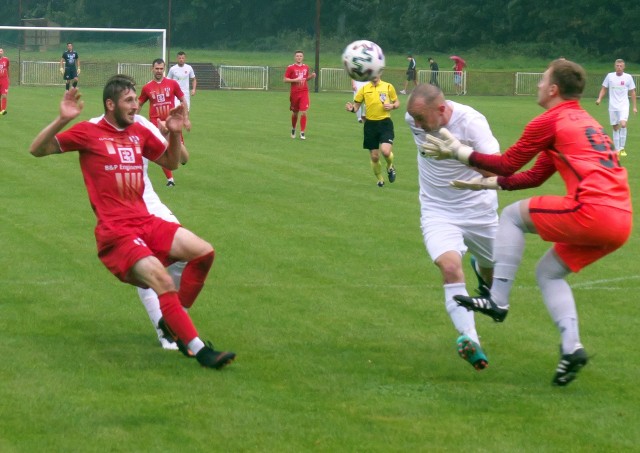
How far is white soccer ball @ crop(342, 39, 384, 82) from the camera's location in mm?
10633

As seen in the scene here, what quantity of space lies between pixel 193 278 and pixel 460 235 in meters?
1.80

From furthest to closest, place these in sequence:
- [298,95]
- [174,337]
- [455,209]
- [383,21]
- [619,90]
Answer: [383,21] < [298,95] < [619,90] < [455,209] < [174,337]

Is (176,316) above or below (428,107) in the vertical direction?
below

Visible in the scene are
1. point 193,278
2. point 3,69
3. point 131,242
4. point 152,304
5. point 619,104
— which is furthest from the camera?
point 3,69

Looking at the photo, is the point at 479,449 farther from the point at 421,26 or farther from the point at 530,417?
the point at 421,26

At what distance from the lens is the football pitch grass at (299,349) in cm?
632

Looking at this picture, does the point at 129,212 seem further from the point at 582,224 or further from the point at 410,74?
the point at 410,74

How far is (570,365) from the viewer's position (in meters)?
7.07

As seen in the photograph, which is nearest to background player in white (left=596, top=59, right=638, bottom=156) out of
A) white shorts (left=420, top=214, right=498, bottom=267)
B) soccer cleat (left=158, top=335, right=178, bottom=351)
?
white shorts (left=420, top=214, right=498, bottom=267)

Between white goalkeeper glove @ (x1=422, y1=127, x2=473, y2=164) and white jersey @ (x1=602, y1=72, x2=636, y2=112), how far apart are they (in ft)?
68.5

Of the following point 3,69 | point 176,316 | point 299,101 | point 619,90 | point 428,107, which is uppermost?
point 3,69

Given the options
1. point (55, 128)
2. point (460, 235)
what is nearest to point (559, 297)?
point (460, 235)

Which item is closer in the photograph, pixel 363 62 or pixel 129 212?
pixel 129 212

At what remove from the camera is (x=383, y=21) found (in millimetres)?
85000
